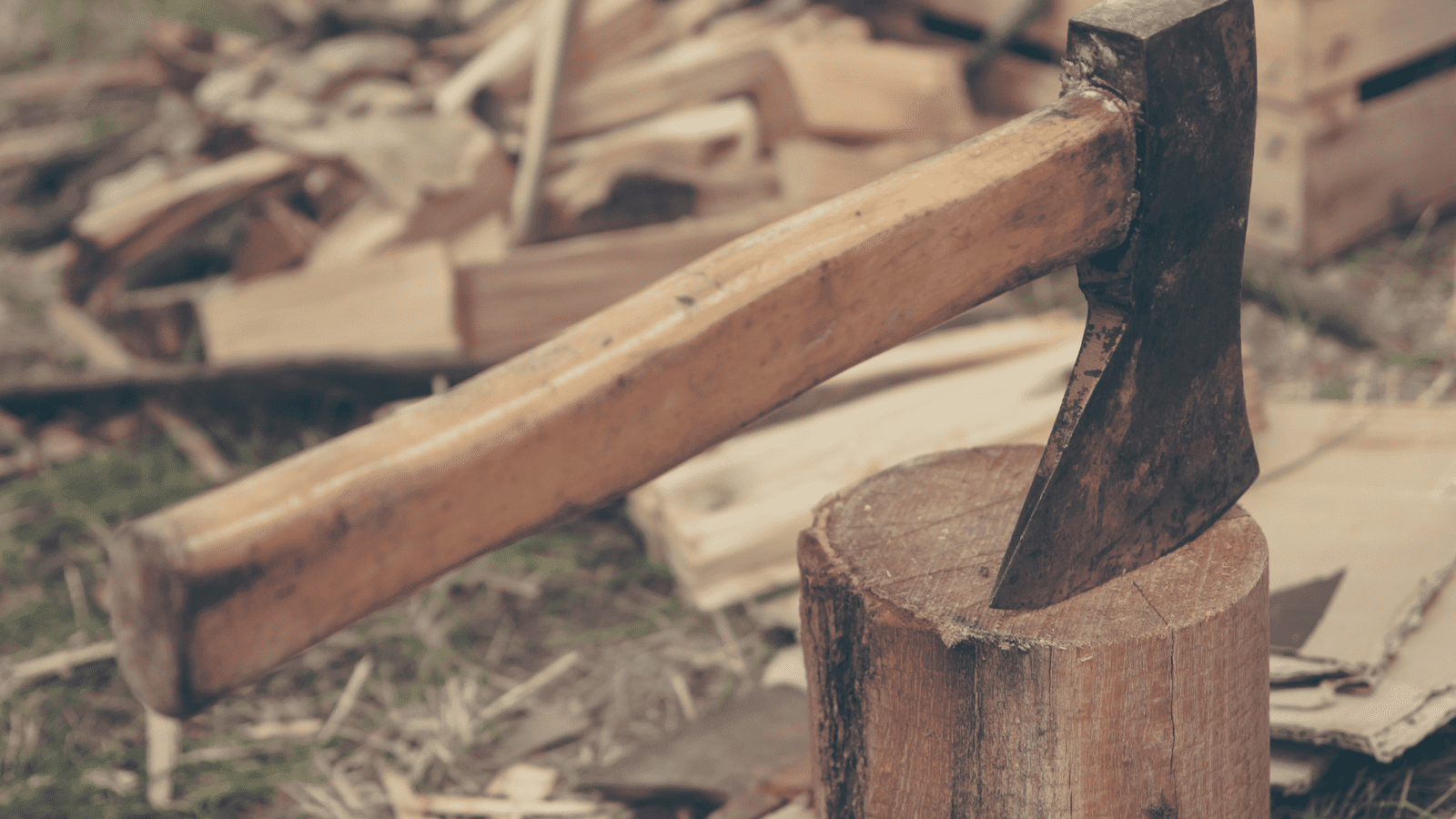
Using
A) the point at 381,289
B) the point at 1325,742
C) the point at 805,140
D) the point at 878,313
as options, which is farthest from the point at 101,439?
the point at 1325,742

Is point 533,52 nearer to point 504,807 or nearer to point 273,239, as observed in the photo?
point 273,239

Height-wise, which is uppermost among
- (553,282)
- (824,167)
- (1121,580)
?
(824,167)

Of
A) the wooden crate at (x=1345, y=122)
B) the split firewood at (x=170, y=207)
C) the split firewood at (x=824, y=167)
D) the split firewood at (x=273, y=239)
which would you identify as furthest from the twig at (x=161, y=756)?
the wooden crate at (x=1345, y=122)

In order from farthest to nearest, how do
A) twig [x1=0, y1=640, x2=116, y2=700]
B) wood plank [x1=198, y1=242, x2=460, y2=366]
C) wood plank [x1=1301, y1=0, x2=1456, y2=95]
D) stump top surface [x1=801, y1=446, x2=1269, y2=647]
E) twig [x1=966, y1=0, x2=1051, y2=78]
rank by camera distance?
A: twig [x1=966, y1=0, x2=1051, y2=78] < wood plank [x1=1301, y1=0, x2=1456, y2=95] < wood plank [x1=198, y1=242, x2=460, y2=366] < twig [x1=0, y1=640, x2=116, y2=700] < stump top surface [x1=801, y1=446, x2=1269, y2=647]

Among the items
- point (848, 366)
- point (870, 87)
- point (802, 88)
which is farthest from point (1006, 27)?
point (848, 366)

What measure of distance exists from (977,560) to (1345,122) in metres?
2.83

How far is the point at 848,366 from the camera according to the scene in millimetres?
1271

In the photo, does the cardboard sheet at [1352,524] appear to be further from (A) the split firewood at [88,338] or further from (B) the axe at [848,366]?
(A) the split firewood at [88,338]

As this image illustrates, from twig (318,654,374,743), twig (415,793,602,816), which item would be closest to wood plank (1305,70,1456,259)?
twig (415,793,602,816)

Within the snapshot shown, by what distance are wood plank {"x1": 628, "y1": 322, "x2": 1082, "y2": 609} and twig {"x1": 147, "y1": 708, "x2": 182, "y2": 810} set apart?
1101mm

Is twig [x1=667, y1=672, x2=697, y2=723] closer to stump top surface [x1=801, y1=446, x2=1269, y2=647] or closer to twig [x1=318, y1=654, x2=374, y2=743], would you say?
twig [x1=318, y1=654, x2=374, y2=743]

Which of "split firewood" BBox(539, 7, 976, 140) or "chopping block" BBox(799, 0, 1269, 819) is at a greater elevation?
"split firewood" BBox(539, 7, 976, 140)

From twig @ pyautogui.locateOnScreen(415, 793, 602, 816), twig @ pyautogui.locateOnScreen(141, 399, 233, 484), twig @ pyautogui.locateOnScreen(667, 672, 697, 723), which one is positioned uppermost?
twig @ pyautogui.locateOnScreen(141, 399, 233, 484)

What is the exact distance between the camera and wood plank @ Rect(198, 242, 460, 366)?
3.18 meters
